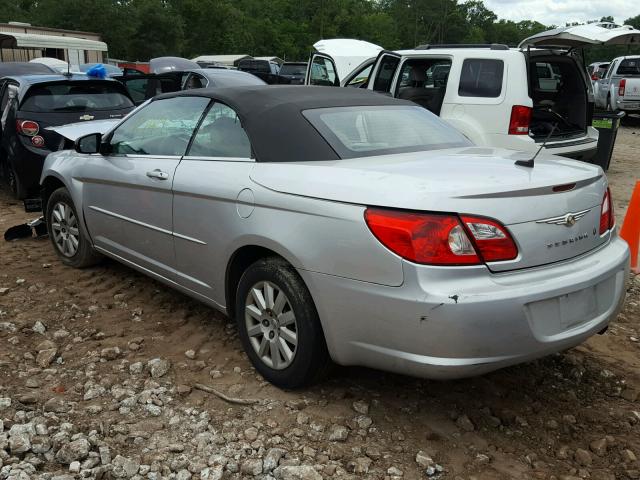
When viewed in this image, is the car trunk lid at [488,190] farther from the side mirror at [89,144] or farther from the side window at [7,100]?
the side window at [7,100]

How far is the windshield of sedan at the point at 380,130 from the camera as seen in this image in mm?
3420

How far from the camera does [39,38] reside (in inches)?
795

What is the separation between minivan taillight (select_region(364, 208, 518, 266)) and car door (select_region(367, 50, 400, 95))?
20.5 feet

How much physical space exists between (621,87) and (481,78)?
12.9 meters

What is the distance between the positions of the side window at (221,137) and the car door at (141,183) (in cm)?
12

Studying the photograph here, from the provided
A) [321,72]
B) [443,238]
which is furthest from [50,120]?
[321,72]

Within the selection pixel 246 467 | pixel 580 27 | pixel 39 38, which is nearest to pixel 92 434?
pixel 246 467

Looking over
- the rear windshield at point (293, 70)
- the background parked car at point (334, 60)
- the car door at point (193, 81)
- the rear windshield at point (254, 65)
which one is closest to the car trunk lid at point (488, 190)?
the car door at point (193, 81)

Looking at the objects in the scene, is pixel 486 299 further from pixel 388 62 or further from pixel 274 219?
pixel 388 62

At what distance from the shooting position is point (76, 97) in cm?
786

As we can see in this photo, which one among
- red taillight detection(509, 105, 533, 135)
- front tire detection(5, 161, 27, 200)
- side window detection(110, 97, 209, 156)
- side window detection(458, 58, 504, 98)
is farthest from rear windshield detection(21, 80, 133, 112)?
red taillight detection(509, 105, 533, 135)

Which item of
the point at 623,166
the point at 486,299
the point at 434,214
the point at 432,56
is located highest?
the point at 432,56

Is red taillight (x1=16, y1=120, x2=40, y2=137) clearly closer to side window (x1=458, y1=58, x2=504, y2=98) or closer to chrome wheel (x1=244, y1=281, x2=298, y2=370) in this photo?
side window (x1=458, y1=58, x2=504, y2=98)

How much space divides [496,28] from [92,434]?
417ft
